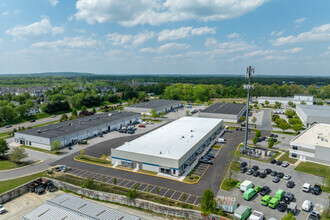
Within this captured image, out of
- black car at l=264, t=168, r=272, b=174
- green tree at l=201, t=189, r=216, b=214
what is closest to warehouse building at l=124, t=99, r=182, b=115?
black car at l=264, t=168, r=272, b=174

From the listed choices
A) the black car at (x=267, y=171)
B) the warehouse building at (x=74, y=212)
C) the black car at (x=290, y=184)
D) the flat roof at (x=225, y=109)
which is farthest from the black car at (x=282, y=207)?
the flat roof at (x=225, y=109)

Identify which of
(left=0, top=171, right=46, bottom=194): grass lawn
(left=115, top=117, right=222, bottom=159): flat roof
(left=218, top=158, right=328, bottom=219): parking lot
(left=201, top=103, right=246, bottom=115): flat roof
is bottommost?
(left=218, top=158, right=328, bottom=219): parking lot

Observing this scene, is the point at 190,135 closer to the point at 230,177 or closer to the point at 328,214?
the point at 230,177

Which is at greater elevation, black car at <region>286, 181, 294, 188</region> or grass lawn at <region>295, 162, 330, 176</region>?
black car at <region>286, 181, 294, 188</region>

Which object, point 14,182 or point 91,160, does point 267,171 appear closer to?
point 91,160

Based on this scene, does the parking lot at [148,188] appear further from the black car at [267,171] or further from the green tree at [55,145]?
the black car at [267,171]

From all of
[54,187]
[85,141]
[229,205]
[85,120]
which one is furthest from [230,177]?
[85,120]

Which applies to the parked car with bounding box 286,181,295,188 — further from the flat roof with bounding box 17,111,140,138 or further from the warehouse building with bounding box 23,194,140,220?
the flat roof with bounding box 17,111,140,138
